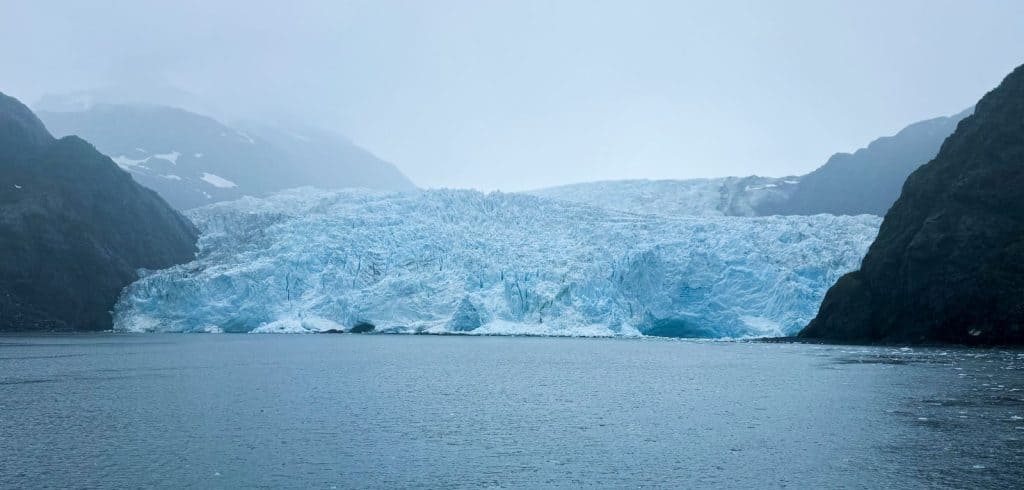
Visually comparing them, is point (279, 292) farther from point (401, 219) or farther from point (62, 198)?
point (62, 198)

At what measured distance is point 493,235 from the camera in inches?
2504

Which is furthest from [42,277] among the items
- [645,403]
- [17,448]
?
[645,403]

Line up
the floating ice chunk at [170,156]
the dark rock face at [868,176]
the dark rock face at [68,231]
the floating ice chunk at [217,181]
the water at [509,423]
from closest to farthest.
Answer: the water at [509,423], the dark rock face at [68,231], the dark rock face at [868,176], the floating ice chunk at [217,181], the floating ice chunk at [170,156]

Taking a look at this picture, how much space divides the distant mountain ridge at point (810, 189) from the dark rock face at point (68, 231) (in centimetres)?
4524

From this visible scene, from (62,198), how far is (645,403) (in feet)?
191

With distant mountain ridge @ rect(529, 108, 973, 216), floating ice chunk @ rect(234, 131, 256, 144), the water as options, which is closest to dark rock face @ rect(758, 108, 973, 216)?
distant mountain ridge @ rect(529, 108, 973, 216)

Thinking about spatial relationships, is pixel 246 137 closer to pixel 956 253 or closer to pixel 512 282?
pixel 512 282

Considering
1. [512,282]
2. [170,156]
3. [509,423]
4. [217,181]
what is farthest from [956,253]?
[170,156]

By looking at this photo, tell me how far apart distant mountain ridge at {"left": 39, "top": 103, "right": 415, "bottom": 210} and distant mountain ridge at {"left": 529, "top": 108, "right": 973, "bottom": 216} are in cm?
6312

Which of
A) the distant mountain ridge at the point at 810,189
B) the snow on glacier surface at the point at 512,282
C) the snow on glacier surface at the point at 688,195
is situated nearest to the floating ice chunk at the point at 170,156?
the snow on glacier surface at the point at 512,282

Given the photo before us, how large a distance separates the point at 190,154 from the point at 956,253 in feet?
408

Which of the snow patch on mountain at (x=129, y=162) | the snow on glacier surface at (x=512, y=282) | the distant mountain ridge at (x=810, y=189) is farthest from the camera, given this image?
the snow patch on mountain at (x=129, y=162)

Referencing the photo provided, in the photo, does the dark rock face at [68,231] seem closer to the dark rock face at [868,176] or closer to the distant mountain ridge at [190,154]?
the distant mountain ridge at [190,154]

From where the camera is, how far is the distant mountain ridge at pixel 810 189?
82.9 m
